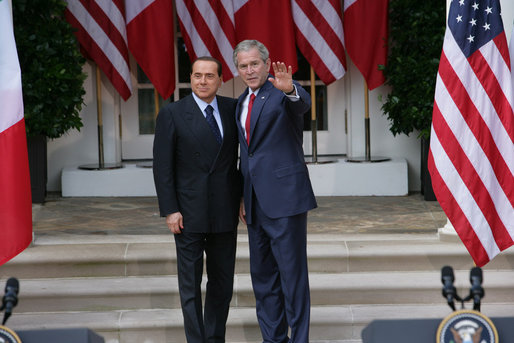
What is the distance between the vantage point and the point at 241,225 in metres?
6.62

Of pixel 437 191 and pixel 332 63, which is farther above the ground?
pixel 332 63

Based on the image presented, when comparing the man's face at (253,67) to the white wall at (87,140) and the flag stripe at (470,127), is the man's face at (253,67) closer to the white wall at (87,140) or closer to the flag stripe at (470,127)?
the flag stripe at (470,127)

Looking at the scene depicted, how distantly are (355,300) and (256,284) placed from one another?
1.07 metres

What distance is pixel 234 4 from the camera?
798 centimetres

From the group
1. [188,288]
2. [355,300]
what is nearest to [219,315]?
[188,288]

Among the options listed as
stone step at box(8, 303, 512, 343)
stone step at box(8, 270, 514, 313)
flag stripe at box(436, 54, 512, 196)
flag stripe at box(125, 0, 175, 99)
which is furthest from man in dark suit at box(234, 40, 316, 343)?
flag stripe at box(125, 0, 175, 99)

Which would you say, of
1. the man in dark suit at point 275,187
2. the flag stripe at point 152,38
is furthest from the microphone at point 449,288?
the flag stripe at point 152,38

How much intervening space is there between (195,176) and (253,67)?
2.15 ft

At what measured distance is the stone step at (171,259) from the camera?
5.41 metres

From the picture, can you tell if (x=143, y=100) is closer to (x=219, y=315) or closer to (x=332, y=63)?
(x=332, y=63)

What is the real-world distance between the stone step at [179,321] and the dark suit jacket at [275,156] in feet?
3.50

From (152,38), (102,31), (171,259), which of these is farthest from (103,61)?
(171,259)

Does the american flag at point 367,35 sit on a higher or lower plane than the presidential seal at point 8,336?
higher

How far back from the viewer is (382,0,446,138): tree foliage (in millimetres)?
7418
